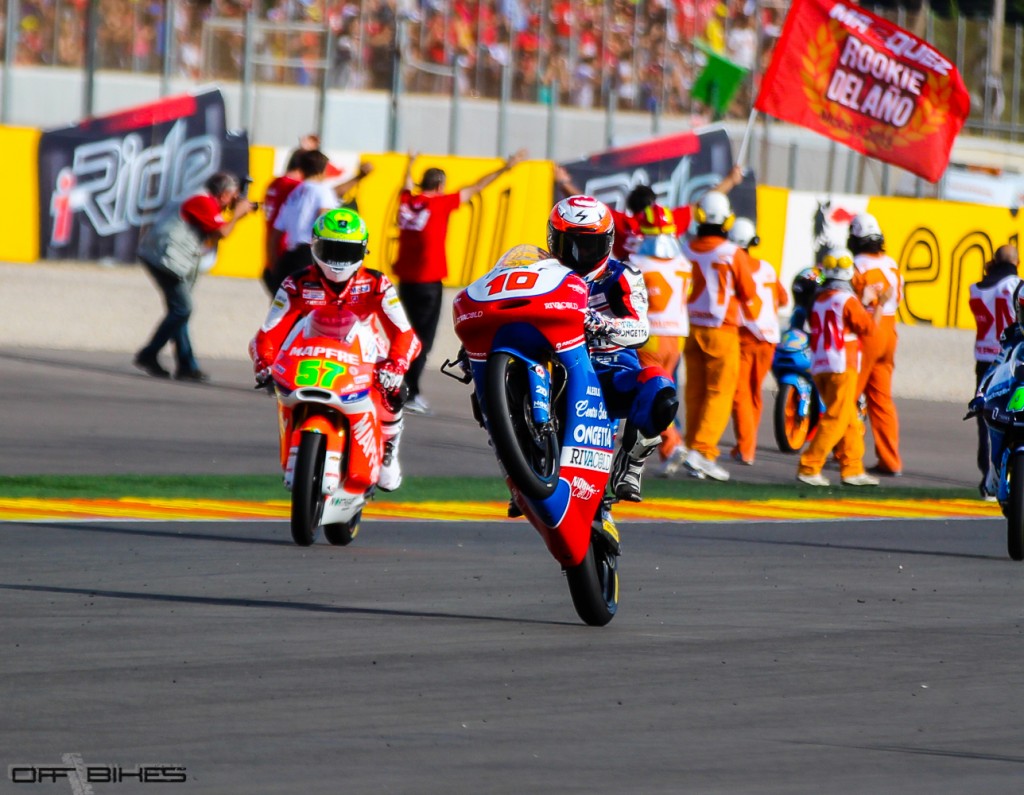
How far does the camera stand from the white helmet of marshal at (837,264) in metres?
13.7

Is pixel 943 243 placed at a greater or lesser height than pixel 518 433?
greater

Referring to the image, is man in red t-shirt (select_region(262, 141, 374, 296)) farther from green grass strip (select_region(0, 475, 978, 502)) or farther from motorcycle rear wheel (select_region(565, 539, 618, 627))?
motorcycle rear wheel (select_region(565, 539, 618, 627))

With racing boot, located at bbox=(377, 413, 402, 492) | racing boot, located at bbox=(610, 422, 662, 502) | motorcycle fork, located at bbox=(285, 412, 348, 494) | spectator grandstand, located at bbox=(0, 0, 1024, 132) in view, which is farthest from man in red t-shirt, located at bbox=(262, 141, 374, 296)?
racing boot, located at bbox=(610, 422, 662, 502)

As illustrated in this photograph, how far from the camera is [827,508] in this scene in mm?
12758

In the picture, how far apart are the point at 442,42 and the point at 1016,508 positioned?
677 inches

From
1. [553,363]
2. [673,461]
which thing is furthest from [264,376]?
[673,461]

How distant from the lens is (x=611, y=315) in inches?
301

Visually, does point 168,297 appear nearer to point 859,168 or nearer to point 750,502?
point 750,502

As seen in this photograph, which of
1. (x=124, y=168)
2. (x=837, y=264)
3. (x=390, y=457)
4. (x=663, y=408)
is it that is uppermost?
(x=124, y=168)

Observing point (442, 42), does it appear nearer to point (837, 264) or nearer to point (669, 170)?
point (669, 170)

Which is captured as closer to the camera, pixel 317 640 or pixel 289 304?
pixel 317 640

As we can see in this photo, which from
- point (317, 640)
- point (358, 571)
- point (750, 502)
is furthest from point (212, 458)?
point (317, 640)

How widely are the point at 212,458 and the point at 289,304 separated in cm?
376

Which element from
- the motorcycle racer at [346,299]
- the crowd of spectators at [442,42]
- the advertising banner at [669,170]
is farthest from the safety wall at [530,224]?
the motorcycle racer at [346,299]
